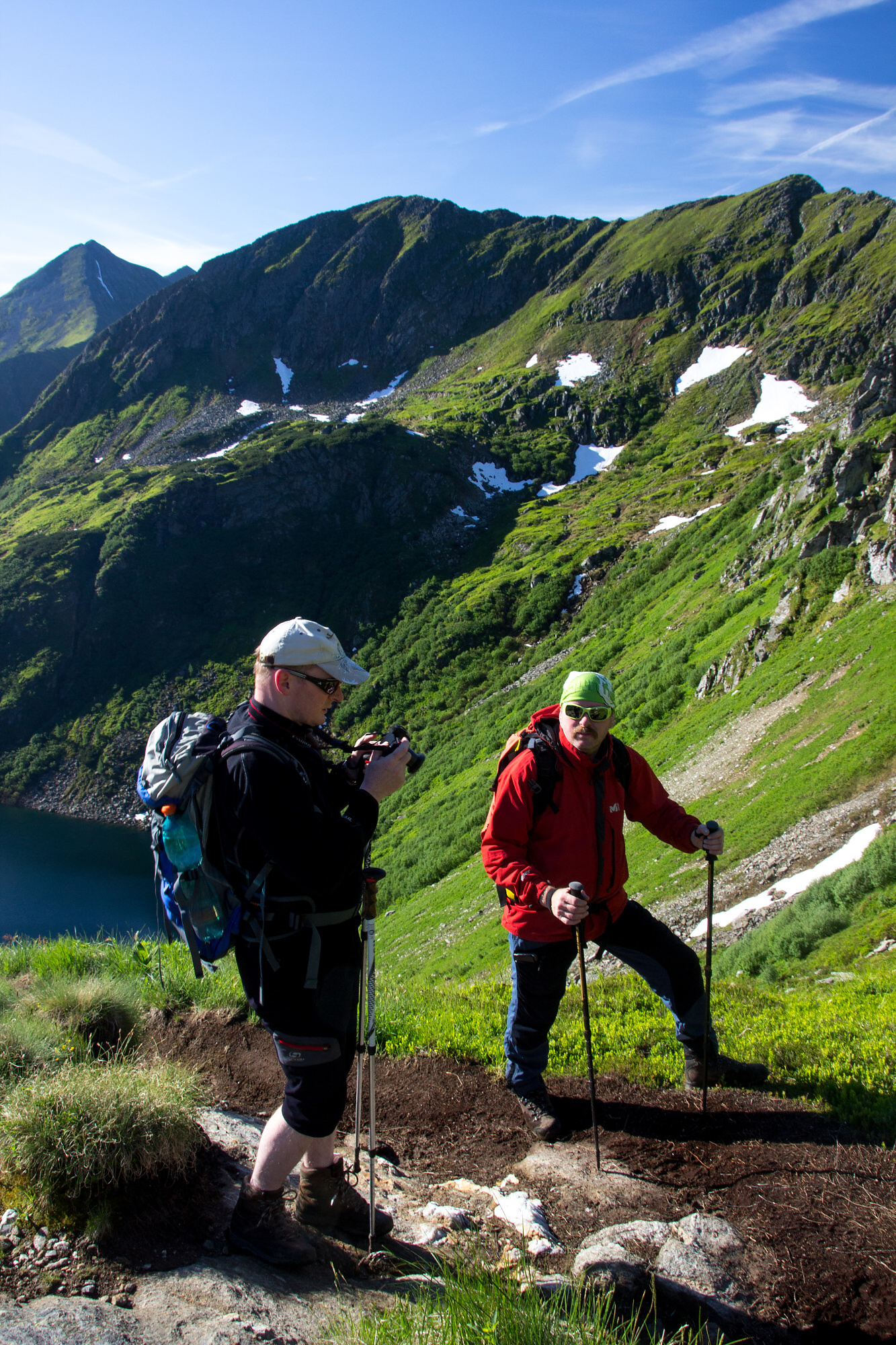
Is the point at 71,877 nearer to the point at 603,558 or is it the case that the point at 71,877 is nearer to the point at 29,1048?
the point at 603,558

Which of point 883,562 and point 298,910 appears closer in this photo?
point 298,910

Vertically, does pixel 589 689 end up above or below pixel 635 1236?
above

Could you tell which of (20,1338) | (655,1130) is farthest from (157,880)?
(655,1130)

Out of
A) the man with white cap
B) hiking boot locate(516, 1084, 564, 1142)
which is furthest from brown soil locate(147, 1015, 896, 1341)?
the man with white cap

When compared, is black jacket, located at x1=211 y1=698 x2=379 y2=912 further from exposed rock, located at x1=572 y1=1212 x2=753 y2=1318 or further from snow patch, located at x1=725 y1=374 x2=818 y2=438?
snow patch, located at x1=725 y1=374 x2=818 y2=438

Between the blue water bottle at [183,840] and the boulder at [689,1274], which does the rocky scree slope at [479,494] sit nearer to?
the boulder at [689,1274]

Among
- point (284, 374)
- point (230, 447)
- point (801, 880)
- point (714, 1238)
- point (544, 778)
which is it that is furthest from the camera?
point (284, 374)

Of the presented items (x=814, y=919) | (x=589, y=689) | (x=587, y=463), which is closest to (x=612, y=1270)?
(x=589, y=689)

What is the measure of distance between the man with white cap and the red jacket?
43.9 inches

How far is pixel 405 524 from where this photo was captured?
323ft

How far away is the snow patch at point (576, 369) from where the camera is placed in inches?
5162

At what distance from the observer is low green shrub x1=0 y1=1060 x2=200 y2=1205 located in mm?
3068

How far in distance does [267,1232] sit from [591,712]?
289 cm

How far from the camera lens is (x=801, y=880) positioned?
10227 mm
